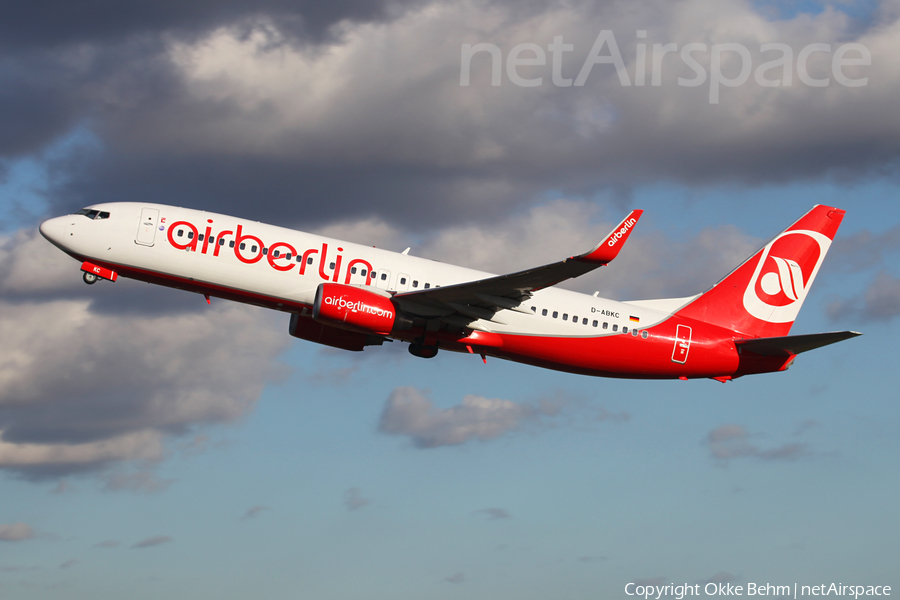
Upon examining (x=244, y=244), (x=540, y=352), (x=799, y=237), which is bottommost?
(x=540, y=352)

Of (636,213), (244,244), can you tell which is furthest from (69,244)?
(636,213)

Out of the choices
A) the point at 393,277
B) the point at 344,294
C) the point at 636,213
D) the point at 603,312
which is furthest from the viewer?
the point at 603,312

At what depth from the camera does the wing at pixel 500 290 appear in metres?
31.4

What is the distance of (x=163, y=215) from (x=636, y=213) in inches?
767

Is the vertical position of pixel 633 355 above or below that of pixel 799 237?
below

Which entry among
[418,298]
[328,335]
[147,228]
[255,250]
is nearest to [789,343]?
[418,298]

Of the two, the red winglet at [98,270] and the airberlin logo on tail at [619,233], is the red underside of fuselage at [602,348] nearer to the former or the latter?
the red winglet at [98,270]

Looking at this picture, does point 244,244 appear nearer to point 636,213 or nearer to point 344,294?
point 344,294

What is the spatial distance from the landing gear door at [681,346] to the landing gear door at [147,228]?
→ 24198mm

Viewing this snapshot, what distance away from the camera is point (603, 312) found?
1599 inches

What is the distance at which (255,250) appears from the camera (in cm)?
3653

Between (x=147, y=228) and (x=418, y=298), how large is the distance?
1167cm

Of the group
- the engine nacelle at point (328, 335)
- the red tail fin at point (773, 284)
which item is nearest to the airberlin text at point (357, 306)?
the engine nacelle at point (328, 335)

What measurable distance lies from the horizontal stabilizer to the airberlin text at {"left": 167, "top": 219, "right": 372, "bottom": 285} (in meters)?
19.6
